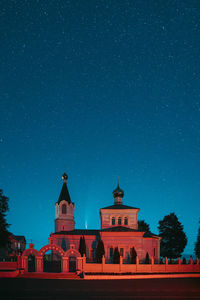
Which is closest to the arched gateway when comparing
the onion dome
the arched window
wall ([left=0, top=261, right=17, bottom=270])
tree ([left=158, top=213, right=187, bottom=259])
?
wall ([left=0, top=261, right=17, bottom=270])

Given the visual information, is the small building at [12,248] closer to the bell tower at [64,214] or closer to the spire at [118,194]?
the bell tower at [64,214]

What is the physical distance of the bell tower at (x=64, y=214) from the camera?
55.1 meters

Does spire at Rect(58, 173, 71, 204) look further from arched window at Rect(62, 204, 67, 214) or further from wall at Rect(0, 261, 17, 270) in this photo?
wall at Rect(0, 261, 17, 270)

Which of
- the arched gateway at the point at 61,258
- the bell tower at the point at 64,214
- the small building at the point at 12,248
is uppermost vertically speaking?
the bell tower at the point at 64,214

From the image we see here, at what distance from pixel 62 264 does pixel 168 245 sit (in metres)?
28.3

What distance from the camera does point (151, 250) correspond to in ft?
155

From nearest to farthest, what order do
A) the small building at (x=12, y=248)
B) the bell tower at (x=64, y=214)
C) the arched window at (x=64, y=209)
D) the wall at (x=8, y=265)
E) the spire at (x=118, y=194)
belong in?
1. the wall at (x=8, y=265)
2. the bell tower at (x=64, y=214)
3. the arched window at (x=64, y=209)
4. the spire at (x=118, y=194)
5. the small building at (x=12, y=248)

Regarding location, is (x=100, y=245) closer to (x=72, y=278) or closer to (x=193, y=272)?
(x=72, y=278)

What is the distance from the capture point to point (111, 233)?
46312 millimetres

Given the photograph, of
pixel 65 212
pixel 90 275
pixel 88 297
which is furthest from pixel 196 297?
pixel 65 212

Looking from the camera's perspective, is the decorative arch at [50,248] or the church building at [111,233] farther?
the church building at [111,233]

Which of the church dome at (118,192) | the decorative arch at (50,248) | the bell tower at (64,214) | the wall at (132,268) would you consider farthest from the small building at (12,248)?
the wall at (132,268)

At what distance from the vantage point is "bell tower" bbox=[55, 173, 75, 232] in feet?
181

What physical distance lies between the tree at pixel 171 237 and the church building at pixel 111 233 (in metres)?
10.3
